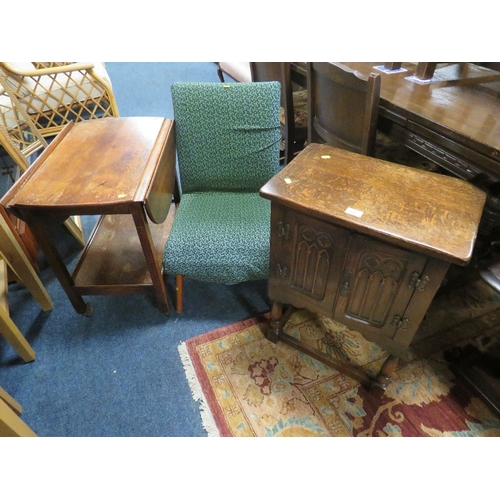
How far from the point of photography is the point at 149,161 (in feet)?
3.85

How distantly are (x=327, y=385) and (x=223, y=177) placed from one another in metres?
1.00

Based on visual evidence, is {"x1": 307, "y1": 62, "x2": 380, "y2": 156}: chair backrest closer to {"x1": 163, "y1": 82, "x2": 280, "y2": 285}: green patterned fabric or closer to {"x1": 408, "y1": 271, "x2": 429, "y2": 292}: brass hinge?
{"x1": 163, "y1": 82, "x2": 280, "y2": 285}: green patterned fabric

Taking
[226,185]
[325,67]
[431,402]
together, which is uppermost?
[325,67]

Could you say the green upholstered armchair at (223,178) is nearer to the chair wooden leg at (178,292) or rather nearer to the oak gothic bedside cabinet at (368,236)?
the chair wooden leg at (178,292)

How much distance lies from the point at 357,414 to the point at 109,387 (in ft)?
3.08

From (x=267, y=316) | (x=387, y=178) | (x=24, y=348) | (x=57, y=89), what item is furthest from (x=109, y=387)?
(x=57, y=89)

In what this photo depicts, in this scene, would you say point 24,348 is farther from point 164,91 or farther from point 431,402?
point 164,91

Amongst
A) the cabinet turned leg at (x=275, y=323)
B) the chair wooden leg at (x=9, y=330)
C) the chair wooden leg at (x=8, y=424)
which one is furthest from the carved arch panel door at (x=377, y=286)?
the chair wooden leg at (x=9, y=330)

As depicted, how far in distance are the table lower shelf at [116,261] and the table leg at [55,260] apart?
0.04 metres

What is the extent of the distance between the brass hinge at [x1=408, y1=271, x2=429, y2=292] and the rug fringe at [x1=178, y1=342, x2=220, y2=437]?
81 cm

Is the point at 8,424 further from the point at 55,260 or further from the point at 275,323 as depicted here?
the point at 275,323

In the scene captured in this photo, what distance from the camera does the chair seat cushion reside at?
1.20 metres

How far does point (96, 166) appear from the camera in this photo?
1.16 m

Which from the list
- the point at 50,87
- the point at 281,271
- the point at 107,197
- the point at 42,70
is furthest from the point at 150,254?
the point at 50,87
